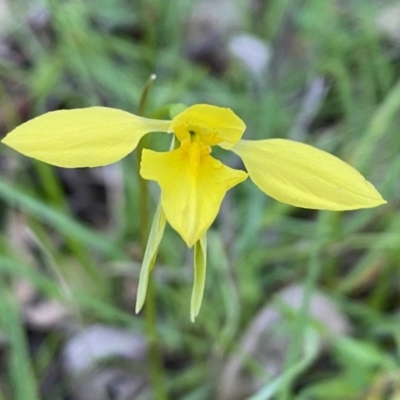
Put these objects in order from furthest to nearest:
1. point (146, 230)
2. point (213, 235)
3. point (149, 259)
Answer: point (213, 235)
point (146, 230)
point (149, 259)

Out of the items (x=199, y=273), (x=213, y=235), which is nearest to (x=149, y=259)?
(x=199, y=273)

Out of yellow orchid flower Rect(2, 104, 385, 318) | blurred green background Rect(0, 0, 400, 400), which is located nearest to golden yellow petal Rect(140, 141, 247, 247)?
yellow orchid flower Rect(2, 104, 385, 318)

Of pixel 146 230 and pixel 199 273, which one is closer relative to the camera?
pixel 199 273

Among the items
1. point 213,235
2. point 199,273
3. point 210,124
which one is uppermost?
point 213,235

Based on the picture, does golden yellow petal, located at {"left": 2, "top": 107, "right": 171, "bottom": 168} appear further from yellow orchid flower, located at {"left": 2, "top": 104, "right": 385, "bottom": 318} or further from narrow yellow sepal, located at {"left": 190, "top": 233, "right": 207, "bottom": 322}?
narrow yellow sepal, located at {"left": 190, "top": 233, "right": 207, "bottom": 322}

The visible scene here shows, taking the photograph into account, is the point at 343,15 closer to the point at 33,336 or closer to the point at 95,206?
the point at 95,206

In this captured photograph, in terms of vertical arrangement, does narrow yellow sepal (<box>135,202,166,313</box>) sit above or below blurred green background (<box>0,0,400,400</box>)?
below

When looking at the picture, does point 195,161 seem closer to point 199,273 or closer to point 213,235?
point 199,273
